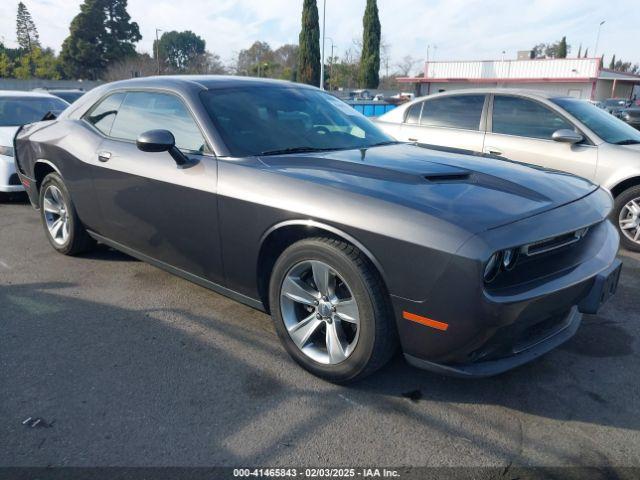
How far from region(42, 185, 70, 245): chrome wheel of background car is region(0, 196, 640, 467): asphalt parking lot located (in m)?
1.17

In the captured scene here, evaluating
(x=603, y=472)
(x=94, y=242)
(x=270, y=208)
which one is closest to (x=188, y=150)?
(x=270, y=208)

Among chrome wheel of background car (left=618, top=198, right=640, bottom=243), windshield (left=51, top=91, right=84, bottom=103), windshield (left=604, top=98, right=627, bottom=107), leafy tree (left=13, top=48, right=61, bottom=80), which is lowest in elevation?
windshield (left=604, top=98, right=627, bottom=107)

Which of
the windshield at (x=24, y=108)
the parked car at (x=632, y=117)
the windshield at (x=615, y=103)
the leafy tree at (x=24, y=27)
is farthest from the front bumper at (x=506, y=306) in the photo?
the leafy tree at (x=24, y=27)

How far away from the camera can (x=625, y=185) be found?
5141 mm

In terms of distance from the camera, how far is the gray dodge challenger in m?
2.22

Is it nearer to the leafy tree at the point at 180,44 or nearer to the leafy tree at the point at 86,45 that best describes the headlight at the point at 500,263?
the leafy tree at the point at 86,45

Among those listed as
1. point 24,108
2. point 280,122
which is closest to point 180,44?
point 24,108

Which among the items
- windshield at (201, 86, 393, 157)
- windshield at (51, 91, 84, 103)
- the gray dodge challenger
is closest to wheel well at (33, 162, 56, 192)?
the gray dodge challenger

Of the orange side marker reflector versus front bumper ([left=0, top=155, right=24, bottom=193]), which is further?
front bumper ([left=0, top=155, right=24, bottom=193])

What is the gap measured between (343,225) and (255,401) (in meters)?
0.99

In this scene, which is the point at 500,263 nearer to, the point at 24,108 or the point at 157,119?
the point at 157,119

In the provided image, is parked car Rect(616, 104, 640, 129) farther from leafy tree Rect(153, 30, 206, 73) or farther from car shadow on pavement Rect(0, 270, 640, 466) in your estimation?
leafy tree Rect(153, 30, 206, 73)

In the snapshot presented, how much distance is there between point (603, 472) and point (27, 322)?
11.1 feet

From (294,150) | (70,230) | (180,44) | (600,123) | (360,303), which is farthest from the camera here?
(180,44)
